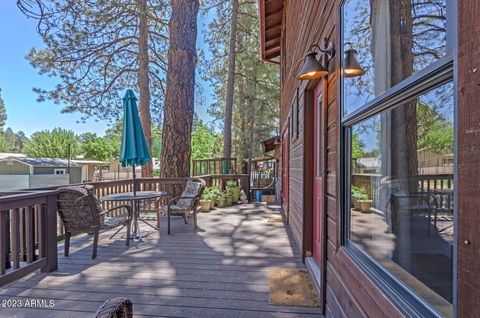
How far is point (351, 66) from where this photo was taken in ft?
5.52

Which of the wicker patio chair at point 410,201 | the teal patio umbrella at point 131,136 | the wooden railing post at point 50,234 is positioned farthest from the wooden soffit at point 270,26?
the wicker patio chair at point 410,201

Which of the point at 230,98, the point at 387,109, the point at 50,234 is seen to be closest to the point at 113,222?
the point at 50,234

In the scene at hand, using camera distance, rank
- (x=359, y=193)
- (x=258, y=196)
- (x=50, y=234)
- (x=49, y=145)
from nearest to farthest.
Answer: (x=359, y=193) < (x=50, y=234) < (x=258, y=196) < (x=49, y=145)

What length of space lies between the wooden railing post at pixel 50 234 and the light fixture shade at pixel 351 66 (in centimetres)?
321

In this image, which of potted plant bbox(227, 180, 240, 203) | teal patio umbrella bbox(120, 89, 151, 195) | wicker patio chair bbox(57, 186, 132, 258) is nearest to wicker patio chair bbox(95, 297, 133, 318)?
wicker patio chair bbox(57, 186, 132, 258)

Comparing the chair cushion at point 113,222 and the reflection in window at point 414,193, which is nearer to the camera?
the reflection in window at point 414,193

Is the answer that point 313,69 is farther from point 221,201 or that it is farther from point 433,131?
point 221,201

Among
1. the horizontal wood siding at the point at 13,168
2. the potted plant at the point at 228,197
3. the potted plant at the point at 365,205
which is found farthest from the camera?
the horizontal wood siding at the point at 13,168

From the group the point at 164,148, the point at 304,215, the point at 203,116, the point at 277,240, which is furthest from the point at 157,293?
the point at 203,116

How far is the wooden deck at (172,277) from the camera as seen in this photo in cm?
237

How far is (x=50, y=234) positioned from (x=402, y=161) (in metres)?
3.48

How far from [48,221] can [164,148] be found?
379 cm

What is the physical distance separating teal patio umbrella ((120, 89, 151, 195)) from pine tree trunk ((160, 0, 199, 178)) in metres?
2.22

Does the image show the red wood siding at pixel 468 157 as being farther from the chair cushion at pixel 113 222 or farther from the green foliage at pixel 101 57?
the green foliage at pixel 101 57
